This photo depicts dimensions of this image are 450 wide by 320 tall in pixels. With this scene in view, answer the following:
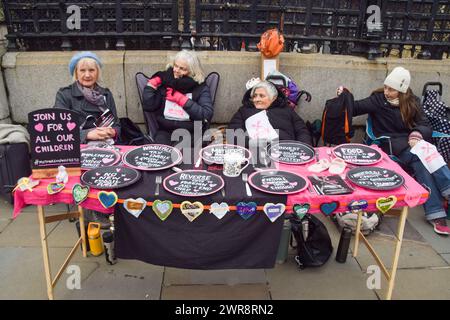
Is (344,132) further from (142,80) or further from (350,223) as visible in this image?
(142,80)

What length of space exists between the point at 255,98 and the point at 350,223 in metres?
1.57

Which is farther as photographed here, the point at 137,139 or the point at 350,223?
the point at 137,139

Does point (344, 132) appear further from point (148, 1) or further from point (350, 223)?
point (148, 1)

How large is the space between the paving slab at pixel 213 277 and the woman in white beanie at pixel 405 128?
6.57 feet

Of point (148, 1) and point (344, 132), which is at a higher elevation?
point (148, 1)

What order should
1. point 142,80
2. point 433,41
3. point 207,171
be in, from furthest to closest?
point 433,41 → point 142,80 → point 207,171

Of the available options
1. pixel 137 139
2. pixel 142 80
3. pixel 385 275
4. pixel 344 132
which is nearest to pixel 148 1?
pixel 142 80

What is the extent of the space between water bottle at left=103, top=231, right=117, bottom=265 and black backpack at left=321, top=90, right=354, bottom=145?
2.54m

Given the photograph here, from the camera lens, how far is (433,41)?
16.8 ft

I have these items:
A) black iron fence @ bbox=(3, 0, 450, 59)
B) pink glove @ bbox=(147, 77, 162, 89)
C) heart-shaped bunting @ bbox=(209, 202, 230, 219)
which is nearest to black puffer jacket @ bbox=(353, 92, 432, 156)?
black iron fence @ bbox=(3, 0, 450, 59)

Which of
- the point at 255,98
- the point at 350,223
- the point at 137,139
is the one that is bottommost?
the point at 350,223

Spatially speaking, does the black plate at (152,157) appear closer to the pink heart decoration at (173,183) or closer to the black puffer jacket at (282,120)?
the pink heart decoration at (173,183)
